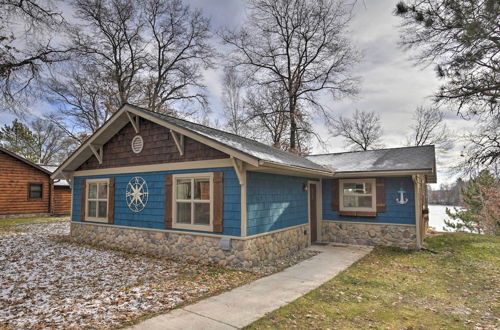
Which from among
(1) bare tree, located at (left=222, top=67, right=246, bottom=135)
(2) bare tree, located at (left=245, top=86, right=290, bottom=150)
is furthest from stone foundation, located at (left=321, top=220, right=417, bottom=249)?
(1) bare tree, located at (left=222, top=67, right=246, bottom=135)

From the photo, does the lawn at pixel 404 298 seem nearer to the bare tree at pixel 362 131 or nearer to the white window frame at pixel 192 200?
the white window frame at pixel 192 200

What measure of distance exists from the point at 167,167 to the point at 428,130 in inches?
982

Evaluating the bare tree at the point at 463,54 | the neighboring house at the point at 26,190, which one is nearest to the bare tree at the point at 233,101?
the neighboring house at the point at 26,190

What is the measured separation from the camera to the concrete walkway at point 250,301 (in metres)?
3.88

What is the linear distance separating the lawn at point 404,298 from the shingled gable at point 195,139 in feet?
9.16

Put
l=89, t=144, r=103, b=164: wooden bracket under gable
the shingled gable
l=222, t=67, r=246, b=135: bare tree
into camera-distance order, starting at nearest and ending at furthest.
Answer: the shingled gable < l=89, t=144, r=103, b=164: wooden bracket under gable < l=222, t=67, r=246, b=135: bare tree

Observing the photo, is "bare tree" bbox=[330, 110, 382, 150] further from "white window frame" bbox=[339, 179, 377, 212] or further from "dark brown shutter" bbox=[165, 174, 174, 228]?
"dark brown shutter" bbox=[165, 174, 174, 228]

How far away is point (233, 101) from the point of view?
76.0 ft

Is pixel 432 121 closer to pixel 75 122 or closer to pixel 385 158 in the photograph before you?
pixel 385 158

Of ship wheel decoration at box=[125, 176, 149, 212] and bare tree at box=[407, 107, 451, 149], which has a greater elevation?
bare tree at box=[407, 107, 451, 149]

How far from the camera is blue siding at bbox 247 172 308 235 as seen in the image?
688 centimetres

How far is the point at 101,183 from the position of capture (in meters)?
9.77

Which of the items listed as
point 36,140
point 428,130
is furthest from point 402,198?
point 36,140

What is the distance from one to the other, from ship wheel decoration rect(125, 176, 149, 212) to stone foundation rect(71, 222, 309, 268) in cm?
68
